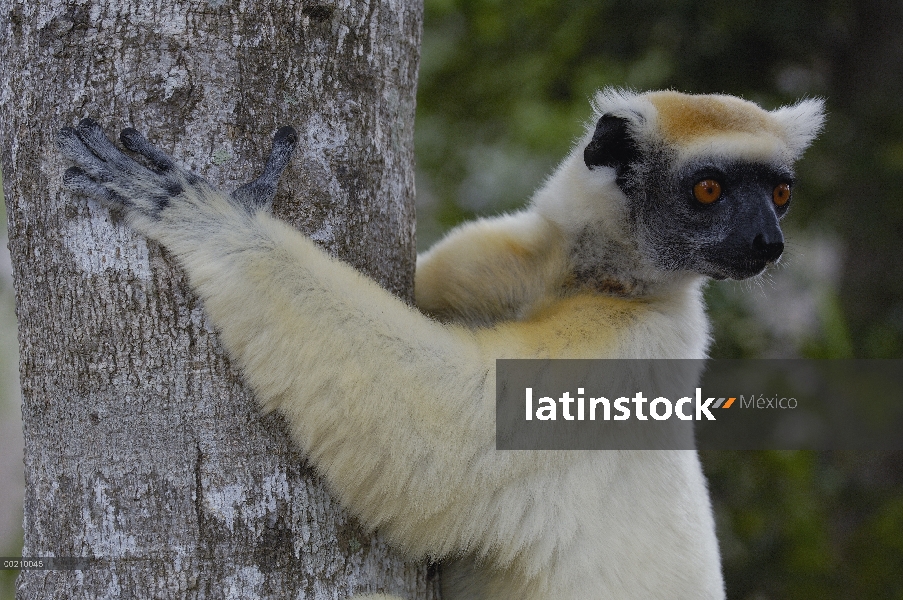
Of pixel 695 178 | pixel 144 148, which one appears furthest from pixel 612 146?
pixel 144 148

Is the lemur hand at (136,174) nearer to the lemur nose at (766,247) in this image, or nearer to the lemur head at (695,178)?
the lemur head at (695,178)

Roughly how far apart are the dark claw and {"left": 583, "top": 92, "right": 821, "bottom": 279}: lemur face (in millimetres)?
1674

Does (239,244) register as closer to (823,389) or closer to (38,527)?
(38,527)

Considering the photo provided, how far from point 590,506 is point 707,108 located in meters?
1.93

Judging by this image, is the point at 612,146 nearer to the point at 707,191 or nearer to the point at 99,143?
the point at 707,191

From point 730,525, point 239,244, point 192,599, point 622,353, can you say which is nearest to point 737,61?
Answer: point 730,525

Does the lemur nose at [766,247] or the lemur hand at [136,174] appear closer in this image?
the lemur hand at [136,174]

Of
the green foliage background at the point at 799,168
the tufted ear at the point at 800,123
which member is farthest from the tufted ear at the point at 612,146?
the green foliage background at the point at 799,168

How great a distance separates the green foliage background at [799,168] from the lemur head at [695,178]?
2.75 metres

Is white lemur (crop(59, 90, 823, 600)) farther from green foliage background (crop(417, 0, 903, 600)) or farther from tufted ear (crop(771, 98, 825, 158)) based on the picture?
green foliage background (crop(417, 0, 903, 600))

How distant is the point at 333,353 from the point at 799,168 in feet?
18.2

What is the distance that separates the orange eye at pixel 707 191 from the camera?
360cm

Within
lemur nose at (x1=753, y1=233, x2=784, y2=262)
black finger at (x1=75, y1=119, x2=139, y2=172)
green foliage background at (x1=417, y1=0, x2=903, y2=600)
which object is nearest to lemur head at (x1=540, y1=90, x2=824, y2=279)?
lemur nose at (x1=753, y1=233, x2=784, y2=262)

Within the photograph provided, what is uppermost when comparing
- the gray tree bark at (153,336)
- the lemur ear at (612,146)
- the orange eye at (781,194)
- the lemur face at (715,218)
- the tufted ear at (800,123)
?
the tufted ear at (800,123)
